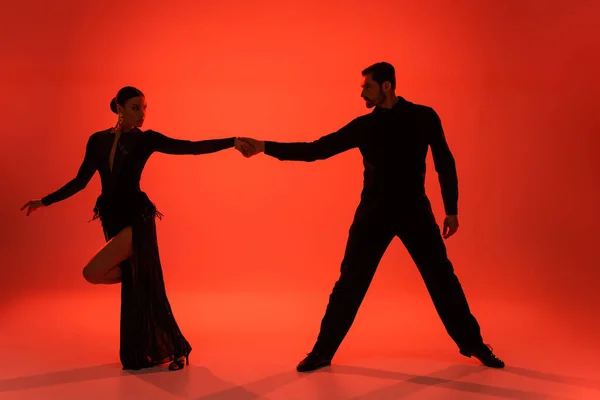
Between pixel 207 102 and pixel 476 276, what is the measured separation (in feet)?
8.31

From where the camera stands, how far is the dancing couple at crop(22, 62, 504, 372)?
15.8 feet

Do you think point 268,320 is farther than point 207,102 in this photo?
No

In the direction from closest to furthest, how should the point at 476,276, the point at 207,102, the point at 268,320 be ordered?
the point at 268,320, the point at 476,276, the point at 207,102

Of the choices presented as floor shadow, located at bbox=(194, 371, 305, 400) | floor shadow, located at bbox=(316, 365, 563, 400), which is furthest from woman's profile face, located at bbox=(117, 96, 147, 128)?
floor shadow, located at bbox=(316, 365, 563, 400)

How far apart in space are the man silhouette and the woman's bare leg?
79 cm

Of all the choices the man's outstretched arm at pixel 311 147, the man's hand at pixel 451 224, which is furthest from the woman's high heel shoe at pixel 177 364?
the man's hand at pixel 451 224

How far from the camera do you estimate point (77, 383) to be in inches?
181

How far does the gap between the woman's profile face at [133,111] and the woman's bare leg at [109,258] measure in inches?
22.5

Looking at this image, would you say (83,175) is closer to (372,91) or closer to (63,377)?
(63,377)

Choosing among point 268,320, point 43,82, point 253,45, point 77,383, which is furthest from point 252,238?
point 77,383

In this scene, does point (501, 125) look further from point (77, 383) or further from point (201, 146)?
point (77, 383)

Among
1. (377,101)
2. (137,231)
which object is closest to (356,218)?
(377,101)

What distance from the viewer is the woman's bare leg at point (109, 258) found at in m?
4.72

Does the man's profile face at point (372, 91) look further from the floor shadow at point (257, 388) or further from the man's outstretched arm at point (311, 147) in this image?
the floor shadow at point (257, 388)
